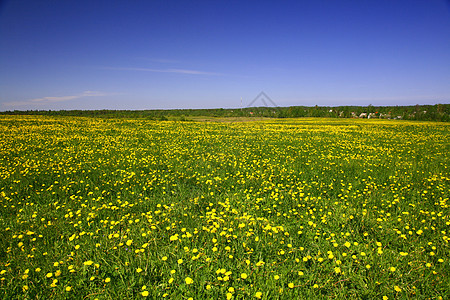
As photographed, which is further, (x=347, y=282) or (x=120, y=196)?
(x=120, y=196)

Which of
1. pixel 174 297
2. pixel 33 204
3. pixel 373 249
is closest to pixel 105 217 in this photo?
pixel 33 204

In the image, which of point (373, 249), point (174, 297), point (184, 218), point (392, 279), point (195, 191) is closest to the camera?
point (174, 297)

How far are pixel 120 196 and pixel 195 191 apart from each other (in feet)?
5.77

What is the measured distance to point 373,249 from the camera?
3.08 metres

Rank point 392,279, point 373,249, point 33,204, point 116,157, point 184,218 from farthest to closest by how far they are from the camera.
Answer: point 116,157
point 33,204
point 184,218
point 373,249
point 392,279

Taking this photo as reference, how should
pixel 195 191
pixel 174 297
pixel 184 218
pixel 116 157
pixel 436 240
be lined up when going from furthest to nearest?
pixel 116 157, pixel 195 191, pixel 184 218, pixel 436 240, pixel 174 297

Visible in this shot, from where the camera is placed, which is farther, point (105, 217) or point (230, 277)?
point (105, 217)

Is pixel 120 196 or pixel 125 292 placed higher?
pixel 120 196

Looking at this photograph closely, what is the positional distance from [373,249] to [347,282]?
0.87 meters

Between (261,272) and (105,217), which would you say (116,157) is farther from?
(261,272)

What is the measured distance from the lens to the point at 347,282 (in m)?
2.57

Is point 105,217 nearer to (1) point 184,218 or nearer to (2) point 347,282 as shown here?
(1) point 184,218

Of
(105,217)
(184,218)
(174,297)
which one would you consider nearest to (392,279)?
(174,297)

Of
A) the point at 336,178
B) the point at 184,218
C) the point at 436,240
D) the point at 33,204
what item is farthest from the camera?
the point at 336,178
